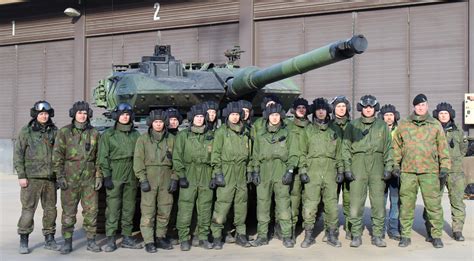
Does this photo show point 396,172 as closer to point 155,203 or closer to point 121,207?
point 155,203

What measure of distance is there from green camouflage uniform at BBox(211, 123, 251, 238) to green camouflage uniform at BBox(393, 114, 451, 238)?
2057 millimetres

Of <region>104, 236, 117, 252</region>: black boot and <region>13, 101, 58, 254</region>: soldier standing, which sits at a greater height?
<region>13, 101, 58, 254</region>: soldier standing

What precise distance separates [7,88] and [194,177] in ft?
64.1

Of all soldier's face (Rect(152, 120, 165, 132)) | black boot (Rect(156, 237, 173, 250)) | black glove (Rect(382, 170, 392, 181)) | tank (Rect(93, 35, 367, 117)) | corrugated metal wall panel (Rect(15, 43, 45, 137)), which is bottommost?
black boot (Rect(156, 237, 173, 250))

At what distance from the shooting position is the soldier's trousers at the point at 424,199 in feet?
25.7

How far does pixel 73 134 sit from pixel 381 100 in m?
12.1

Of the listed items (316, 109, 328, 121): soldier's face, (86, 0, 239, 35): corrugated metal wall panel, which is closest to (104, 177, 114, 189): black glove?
(316, 109, 328, 121): soldier's face

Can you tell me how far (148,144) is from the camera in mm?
7789

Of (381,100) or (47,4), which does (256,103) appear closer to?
(381,100)

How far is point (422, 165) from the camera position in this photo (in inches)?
308

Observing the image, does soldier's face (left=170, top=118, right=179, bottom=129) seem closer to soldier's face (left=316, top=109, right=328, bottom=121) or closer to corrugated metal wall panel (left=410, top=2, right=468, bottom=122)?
soldier's face (left=316, top=109, right=328, bottom=121)

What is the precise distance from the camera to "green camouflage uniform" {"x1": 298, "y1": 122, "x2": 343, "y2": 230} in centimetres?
792

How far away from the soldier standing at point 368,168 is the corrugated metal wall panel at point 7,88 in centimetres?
1990

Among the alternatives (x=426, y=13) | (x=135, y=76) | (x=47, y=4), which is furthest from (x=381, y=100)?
(x=47, y=4)
